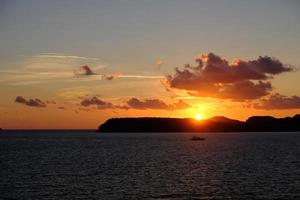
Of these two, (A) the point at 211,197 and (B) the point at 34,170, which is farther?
(B) the point at 34,170

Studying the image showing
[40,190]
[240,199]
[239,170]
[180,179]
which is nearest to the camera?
[240,199]

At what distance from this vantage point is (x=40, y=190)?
6831cm

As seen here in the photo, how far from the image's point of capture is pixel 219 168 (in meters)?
101

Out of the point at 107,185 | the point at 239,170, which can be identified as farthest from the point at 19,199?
the point at 239,170

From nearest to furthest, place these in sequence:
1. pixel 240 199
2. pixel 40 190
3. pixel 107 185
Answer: pixel 240 199, pixel 40 190, pixel 107 185

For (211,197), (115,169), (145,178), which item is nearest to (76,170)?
(115,169)

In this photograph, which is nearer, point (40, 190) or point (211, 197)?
point (211, 197)

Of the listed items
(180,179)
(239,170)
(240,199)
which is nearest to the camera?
(240,199)

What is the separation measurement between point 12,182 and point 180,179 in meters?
28.8

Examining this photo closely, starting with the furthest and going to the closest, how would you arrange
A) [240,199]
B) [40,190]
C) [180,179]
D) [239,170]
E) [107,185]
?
[239,170], [180,179], [107,185], [40,190], [240,199]

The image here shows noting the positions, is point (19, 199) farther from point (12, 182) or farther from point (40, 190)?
point (12, 182)

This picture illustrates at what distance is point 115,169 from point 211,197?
40239mm

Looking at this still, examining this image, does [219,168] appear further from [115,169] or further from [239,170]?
[115,169]

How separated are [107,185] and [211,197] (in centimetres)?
1885
